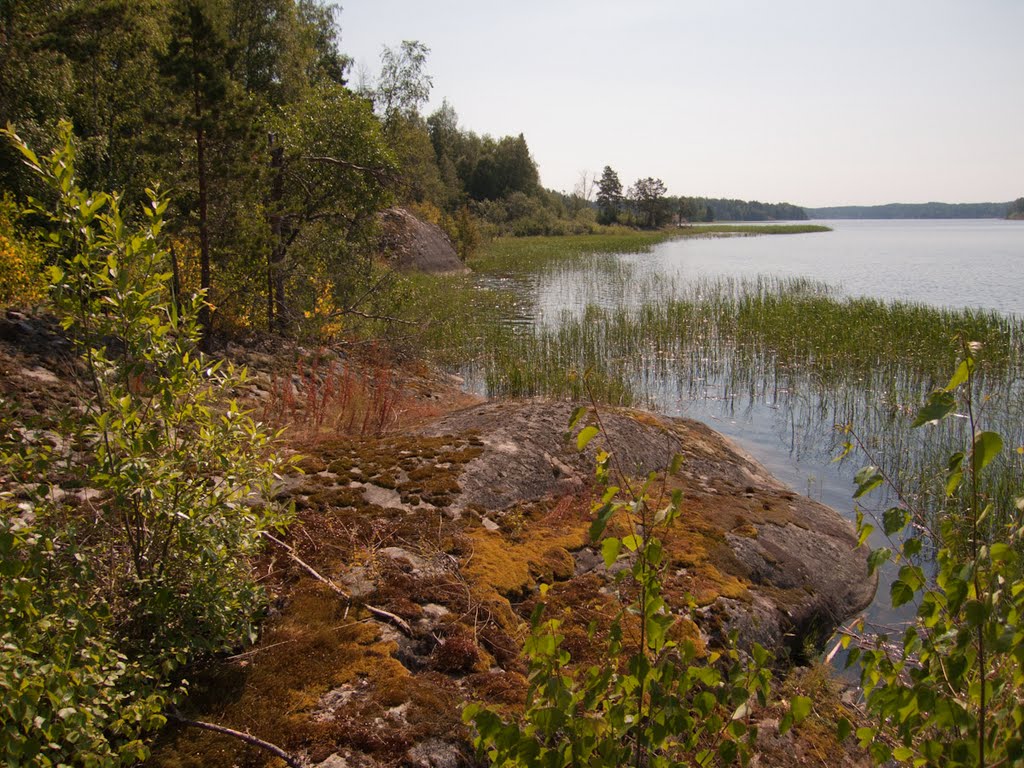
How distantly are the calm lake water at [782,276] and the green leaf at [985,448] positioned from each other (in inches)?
194

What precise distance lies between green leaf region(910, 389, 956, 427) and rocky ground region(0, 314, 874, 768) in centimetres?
85

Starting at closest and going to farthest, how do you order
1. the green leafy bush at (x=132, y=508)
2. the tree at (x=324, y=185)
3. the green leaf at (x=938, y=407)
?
the green leaf at (x=938, y=407) → the green leafy bush at (x=132, y=508) → the tree at (x=324, y=185)

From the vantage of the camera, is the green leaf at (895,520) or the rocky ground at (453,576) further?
the rocky ground at (453,576)

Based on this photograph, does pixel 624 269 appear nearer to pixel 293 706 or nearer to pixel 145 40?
pixel 145 40

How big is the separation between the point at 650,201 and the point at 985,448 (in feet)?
337

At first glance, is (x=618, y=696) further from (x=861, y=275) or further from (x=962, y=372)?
(x=861, y=275)

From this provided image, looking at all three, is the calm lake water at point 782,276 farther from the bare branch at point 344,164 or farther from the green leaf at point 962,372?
the bare branch at point 344,164

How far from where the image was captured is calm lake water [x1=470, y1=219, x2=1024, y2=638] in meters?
9.81

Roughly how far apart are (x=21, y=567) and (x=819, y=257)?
174 feet

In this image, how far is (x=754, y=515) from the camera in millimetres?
5789

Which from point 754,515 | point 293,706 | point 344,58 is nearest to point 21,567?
point 293,706

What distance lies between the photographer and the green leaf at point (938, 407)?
156cm

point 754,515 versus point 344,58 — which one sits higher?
point 344,58

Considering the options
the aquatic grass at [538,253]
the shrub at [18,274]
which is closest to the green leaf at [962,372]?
the shrub at [18,274]
